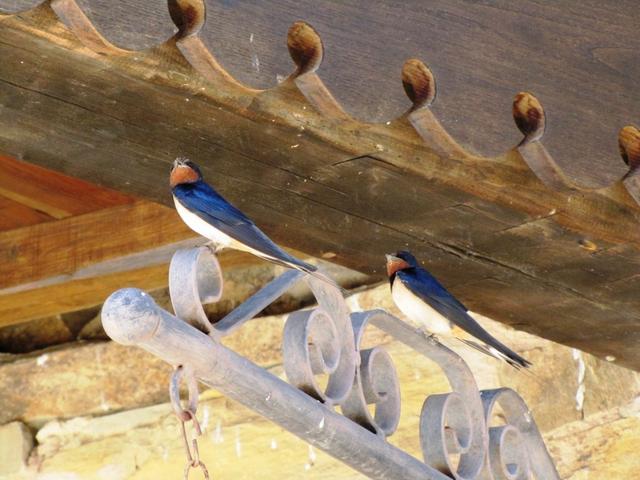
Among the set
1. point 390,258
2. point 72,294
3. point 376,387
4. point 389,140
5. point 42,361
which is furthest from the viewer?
point 42,361

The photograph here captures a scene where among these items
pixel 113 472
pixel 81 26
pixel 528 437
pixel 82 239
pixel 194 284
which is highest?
pixel 81 26

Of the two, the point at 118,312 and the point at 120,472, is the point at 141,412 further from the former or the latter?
the point at 118,312

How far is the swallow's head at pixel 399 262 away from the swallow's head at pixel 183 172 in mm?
412

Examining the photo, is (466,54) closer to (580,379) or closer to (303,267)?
(303,267)

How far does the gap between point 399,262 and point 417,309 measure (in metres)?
0.19

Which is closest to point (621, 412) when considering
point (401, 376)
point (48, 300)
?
point (401, 376)

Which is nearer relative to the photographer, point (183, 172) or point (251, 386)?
point (251, 386)

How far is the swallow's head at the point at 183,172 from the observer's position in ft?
6.66

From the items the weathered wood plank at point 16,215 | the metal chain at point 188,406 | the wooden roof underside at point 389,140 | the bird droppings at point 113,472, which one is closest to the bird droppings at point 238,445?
the bird droppings at point 113,472

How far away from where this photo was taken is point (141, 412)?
3438mm

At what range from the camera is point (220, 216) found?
2.18 meters

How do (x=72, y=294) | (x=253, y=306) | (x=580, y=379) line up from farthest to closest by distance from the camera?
1. (x=72, y=294)
2. (x=580, y=379)
3. (x=253, y=306)

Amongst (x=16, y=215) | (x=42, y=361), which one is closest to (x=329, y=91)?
(x=16, y=215)

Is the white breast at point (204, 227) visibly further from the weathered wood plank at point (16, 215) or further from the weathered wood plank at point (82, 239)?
the weathered wood plank at point (16, 215)
